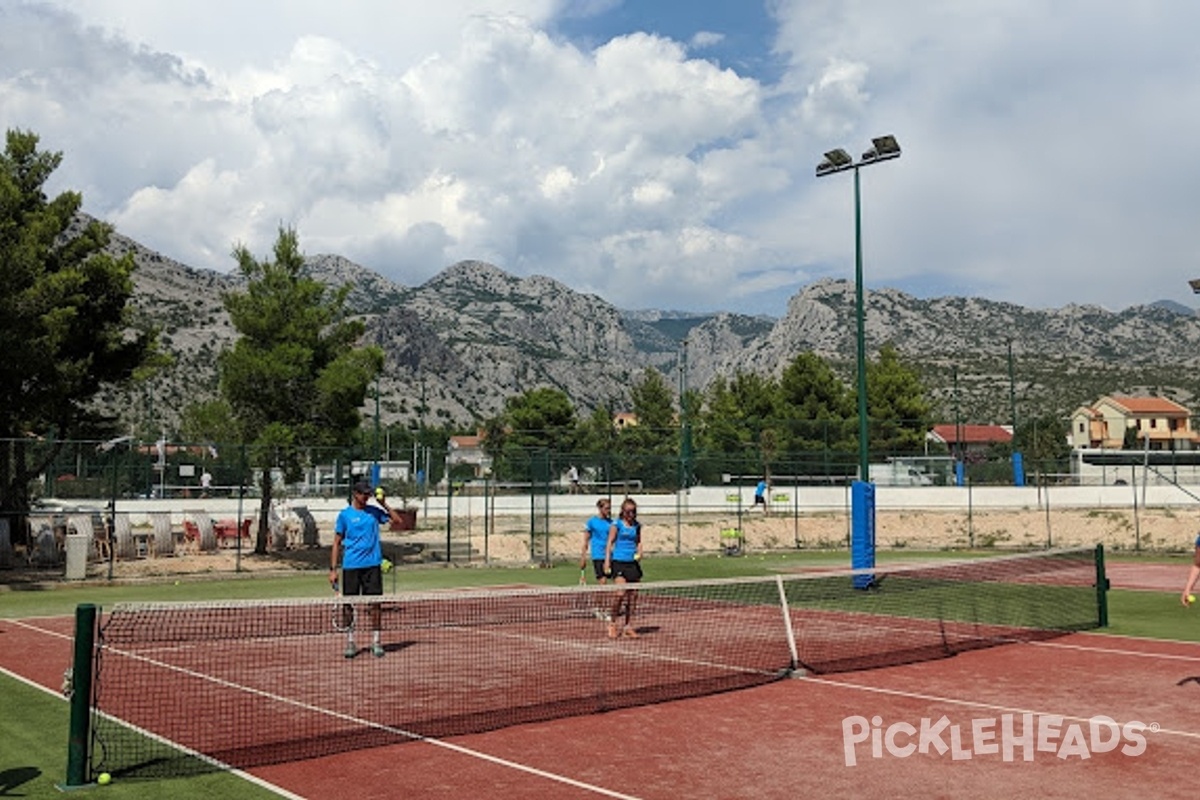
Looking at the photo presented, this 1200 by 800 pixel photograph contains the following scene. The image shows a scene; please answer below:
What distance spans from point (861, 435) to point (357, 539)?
1235 cm

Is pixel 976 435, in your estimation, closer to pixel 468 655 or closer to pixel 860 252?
pixel 860 252

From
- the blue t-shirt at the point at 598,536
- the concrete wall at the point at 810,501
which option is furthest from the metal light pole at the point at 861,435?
the concrete wall at the point at 810,501

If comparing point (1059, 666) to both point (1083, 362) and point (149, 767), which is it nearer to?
point (149, 767)

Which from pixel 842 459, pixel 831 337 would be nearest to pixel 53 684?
pixel 842 459

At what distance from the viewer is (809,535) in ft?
129

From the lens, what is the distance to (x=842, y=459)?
46156 mm

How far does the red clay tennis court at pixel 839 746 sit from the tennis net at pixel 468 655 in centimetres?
56

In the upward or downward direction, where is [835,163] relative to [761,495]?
upward

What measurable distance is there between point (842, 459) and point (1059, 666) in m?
34.5

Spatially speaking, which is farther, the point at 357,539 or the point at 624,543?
the point at 624,543

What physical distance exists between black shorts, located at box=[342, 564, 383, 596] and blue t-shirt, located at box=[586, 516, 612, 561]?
12.4 ft

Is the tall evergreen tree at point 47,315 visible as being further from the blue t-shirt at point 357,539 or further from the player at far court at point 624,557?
the player at far court at point 624,557

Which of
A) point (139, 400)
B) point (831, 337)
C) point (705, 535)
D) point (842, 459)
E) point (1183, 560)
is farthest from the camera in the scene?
point (831, 337)

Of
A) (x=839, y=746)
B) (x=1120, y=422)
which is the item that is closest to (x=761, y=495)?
(x=839, y=746)
